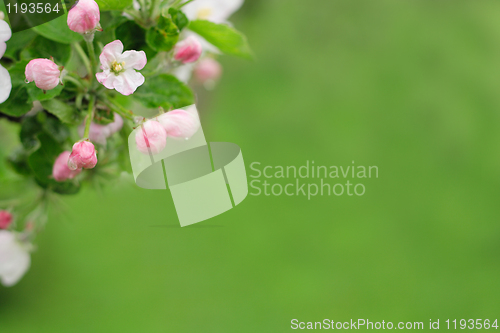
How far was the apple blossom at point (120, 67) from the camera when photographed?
0.28 m

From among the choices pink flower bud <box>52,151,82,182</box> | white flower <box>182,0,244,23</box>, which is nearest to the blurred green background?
white flower <box>182,0,244,23</box>

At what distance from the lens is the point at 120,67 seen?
11.3 inches

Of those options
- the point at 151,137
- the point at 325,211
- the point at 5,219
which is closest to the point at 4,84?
the point at 151,137

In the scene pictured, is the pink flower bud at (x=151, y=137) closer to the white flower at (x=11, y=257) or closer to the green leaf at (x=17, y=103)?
the green leaf at (x=17, y=103)

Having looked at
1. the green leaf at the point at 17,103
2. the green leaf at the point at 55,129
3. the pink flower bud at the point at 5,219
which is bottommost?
the pink flower bud at the point at 5,219

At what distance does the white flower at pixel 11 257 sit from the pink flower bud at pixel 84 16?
29cm

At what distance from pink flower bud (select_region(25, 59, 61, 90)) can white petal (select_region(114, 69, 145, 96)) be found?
5 centimetres

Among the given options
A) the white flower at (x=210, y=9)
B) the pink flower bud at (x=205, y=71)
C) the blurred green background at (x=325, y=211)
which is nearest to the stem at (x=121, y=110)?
the white flower at (x=210, y=9)

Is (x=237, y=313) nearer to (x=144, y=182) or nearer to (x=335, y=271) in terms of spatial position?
(x=335, y=271)

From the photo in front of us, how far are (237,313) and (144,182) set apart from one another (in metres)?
1.53

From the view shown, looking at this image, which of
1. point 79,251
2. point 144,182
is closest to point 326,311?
point 79,251

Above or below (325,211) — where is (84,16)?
above

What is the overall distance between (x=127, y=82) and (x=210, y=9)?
0.71 feet

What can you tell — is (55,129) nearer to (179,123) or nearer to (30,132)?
(30,132)
